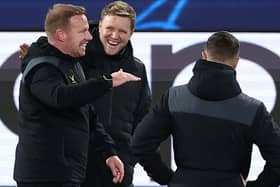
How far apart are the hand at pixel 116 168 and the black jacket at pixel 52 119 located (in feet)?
0.86

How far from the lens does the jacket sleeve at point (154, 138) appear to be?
3.95m

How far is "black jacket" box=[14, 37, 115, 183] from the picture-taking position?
416cm

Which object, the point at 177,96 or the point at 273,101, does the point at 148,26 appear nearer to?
the point at 273,101

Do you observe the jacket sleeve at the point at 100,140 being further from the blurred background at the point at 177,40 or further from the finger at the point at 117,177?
the blurred background at the point at 177,40

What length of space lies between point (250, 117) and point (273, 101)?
2814 mm

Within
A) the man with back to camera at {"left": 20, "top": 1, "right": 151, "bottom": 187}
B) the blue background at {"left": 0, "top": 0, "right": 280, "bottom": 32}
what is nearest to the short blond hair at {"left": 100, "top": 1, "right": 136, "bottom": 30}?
the man with back to camera at {"left": 20, "top": 1, "right": 151, "bottom": 187}

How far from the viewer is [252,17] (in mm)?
6668

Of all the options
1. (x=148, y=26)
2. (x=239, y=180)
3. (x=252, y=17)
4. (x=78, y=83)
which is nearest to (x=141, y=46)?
(x=148, y=26)

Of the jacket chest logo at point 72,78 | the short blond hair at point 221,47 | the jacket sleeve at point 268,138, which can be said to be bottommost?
the jacket sleeve at point 268,138

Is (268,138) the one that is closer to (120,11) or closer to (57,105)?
(57,105)

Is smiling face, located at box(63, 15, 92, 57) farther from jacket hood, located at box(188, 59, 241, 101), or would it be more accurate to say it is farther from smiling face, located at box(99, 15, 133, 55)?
jacket hood, located at box(188, 59, 241, 101)

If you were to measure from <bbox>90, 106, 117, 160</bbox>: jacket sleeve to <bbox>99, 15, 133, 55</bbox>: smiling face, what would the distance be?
1.60ft

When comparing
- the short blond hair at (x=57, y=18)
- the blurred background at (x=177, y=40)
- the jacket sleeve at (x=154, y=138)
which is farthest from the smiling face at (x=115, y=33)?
the blurred background at (x=177, y=40)

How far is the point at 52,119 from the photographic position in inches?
168
